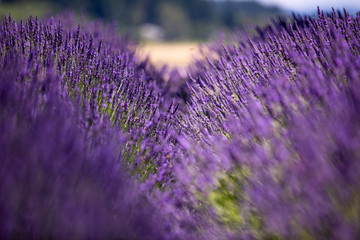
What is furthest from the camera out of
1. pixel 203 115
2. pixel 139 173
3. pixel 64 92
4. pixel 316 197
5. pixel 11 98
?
pixel 203 115

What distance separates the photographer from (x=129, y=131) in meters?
2.42

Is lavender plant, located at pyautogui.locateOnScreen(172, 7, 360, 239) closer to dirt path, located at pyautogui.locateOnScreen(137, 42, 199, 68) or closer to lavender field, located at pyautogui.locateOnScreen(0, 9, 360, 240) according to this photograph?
lavender field, located at pyautogui.locateOnScreen(0, 9, 360, 240)

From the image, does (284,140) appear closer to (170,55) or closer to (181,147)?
(181,147)

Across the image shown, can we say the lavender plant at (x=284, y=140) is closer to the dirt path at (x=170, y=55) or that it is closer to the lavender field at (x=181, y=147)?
the lavender field at (x=181, y=147)

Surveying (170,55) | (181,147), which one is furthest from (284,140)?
(170,55)

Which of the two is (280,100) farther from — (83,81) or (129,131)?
(83,81)

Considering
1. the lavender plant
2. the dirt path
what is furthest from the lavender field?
the dirt path

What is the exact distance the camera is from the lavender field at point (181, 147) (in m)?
1.42

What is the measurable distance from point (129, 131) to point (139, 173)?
1.07ft

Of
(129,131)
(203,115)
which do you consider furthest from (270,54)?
(129,131)

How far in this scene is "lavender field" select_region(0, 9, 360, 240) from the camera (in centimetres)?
142

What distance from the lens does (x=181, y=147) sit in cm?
246

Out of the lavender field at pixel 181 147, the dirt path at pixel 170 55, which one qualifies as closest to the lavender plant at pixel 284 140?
the lavender field at pixel 181 147

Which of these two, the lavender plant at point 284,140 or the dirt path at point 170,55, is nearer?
the lavender plant at point 284,140
